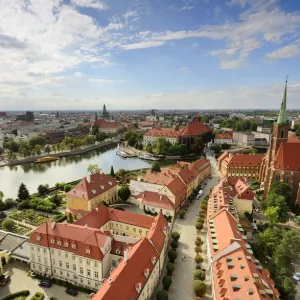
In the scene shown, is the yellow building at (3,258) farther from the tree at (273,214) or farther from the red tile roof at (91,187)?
the tree at (273,214)

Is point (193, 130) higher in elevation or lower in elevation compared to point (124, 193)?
higher

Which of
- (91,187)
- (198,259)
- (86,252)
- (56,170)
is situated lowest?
(56,170)

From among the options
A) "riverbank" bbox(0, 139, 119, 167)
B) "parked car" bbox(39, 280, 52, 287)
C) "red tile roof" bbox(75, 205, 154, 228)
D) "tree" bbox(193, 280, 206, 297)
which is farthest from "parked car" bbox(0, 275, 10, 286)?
"riverbank" bbox(0, 139, 119, 167)

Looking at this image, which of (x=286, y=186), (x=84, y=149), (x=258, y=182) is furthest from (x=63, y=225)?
(x=84, y=149)

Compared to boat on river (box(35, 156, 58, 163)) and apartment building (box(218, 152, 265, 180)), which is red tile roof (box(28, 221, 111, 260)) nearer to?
apartment building (box(218, 152, 265, 180))

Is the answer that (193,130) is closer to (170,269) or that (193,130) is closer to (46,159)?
(46,159)

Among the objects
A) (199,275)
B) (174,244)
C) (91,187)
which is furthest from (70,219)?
(199,275)

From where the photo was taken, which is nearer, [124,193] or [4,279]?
[4,279]
